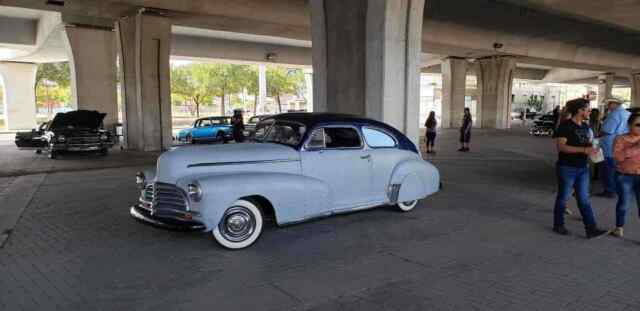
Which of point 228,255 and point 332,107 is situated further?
point 332,107

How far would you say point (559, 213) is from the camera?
629 cm

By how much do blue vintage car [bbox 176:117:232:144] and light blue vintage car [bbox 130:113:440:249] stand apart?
16200 millimetres

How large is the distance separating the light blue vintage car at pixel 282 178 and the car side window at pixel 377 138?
2cm

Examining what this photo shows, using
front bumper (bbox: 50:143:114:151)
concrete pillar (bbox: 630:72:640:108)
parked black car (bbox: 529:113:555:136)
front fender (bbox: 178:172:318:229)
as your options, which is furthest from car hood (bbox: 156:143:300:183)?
concrete pillar (bbox: 630:72:640:108)

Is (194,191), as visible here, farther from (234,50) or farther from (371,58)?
(234,50)

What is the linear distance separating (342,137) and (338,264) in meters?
2.16

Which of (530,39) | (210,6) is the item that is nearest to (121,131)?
(210,6)

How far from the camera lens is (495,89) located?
34844 mm

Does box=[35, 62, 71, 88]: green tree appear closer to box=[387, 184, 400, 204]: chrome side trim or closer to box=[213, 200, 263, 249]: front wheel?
→ box=[387, 184, 400, 204]: chrome side trim

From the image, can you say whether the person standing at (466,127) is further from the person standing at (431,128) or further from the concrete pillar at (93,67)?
the concrete pillar at (93,67)

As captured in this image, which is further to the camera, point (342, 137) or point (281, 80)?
point (281, 80)

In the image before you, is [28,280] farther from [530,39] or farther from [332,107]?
[530,39]

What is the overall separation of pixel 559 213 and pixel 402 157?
91.2 inches

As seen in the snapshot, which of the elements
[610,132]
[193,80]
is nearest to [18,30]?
[610,132]
